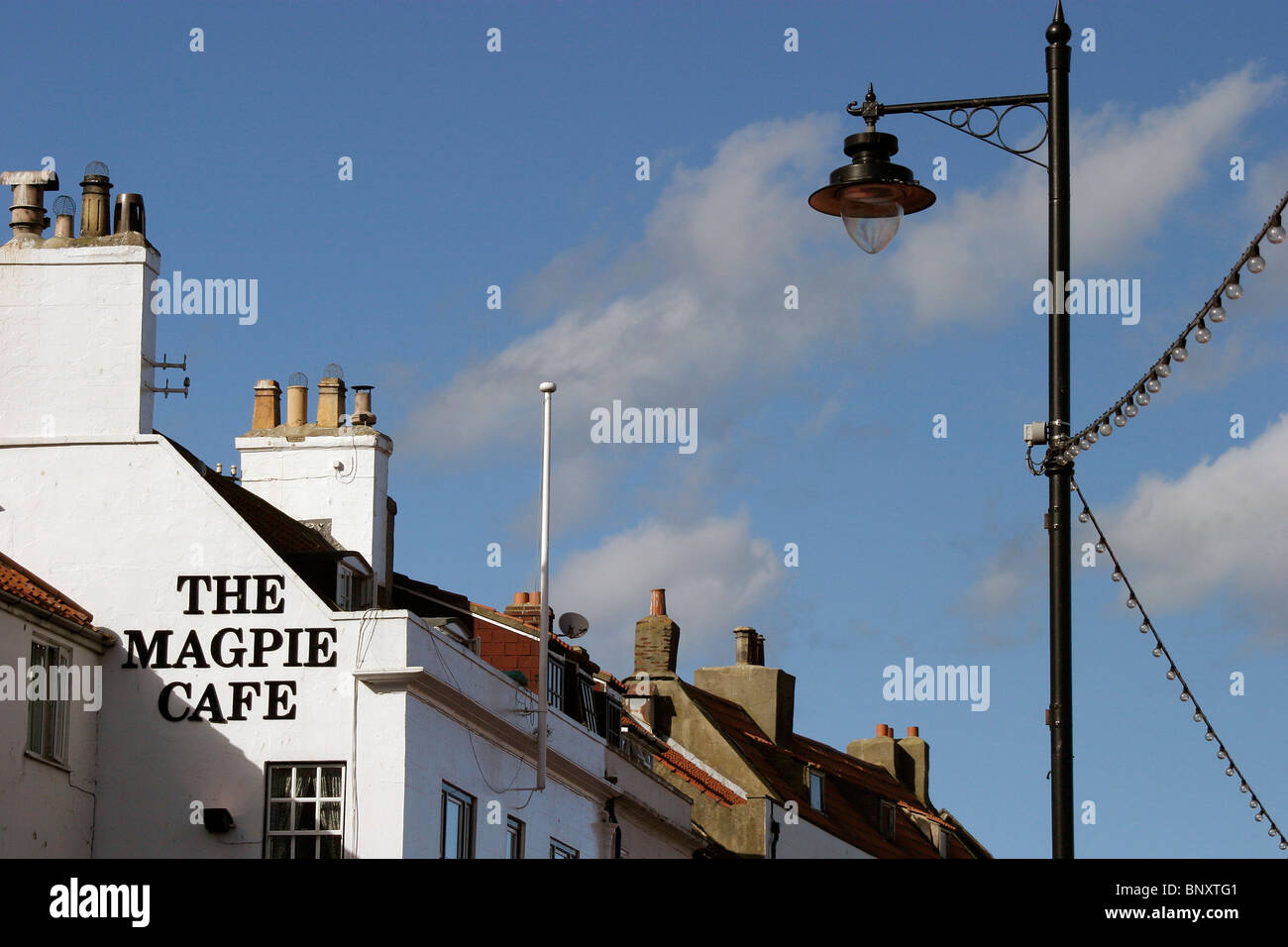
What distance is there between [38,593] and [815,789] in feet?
106

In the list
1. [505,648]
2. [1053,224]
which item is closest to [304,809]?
[505,648]

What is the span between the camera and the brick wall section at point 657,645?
5575 centimetres

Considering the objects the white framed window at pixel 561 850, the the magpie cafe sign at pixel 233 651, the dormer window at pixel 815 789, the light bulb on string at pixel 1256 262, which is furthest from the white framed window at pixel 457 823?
the dormer window at pixel 815 789

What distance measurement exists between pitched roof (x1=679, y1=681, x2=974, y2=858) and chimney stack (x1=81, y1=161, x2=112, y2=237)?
82.6 feet

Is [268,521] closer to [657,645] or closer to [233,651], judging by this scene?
[233,651]

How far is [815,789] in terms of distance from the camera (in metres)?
58.9

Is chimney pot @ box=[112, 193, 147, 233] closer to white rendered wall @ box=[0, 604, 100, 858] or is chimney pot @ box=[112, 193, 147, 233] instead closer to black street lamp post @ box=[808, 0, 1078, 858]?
white rendered wall @ box=[0, 604, 100, 858]

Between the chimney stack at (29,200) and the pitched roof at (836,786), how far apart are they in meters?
25.6

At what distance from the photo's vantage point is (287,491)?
37562 mm

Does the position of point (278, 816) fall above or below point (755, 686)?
below

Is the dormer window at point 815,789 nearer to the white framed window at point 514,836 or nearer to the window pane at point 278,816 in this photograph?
the white framed window at point 514,836
